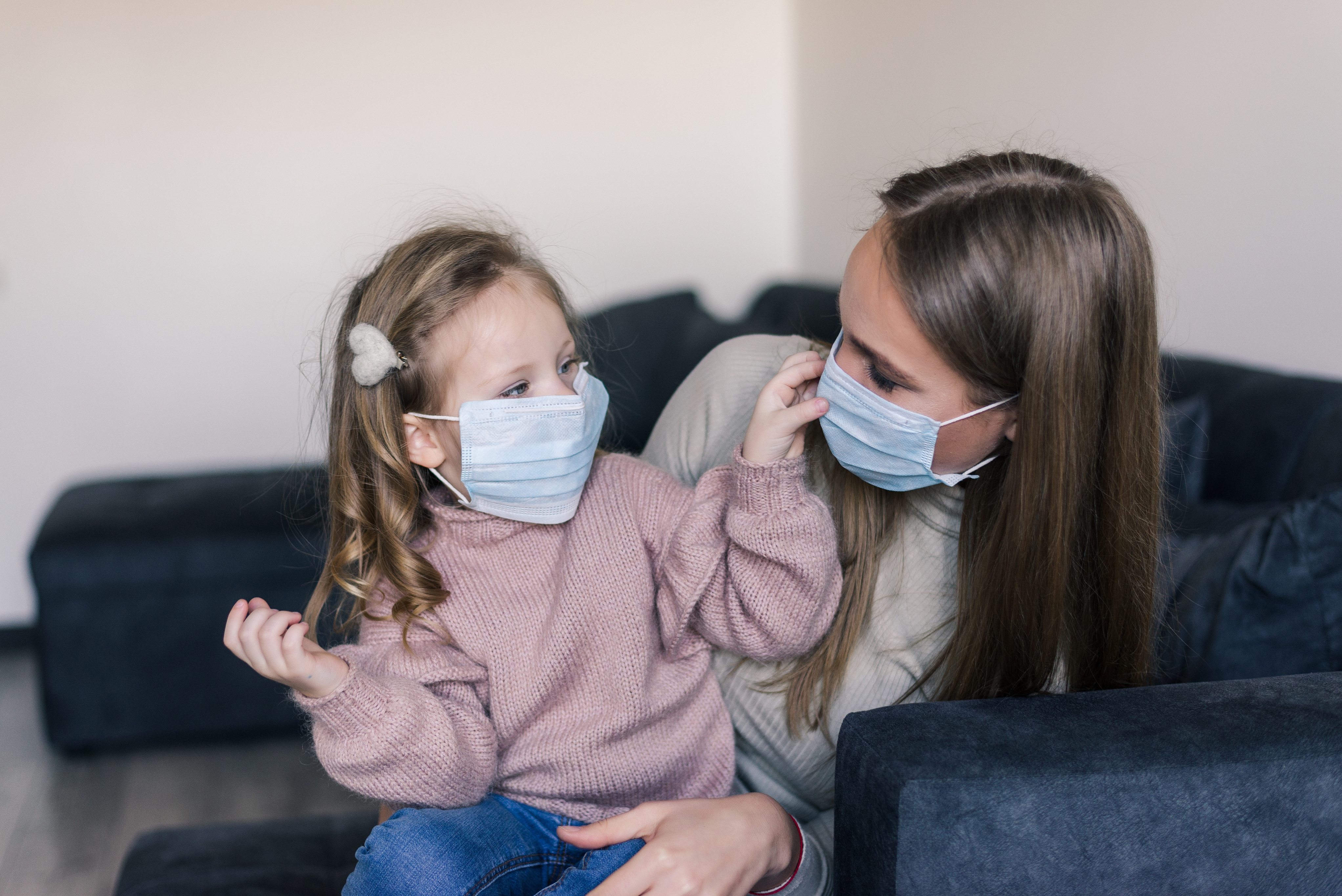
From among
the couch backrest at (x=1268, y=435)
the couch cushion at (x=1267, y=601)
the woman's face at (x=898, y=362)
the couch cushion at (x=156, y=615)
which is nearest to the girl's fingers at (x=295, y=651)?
the woman's face at (x=898, y=362)

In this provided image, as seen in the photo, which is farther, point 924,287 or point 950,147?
point 950,147

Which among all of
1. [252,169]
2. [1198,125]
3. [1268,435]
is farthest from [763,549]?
[252,169]

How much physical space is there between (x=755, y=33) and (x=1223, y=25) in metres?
1.86

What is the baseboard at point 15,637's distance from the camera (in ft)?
9.83

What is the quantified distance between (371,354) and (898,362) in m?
0.56

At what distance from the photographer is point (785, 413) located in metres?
1.04

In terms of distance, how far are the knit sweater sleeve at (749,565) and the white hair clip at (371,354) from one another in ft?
1.15

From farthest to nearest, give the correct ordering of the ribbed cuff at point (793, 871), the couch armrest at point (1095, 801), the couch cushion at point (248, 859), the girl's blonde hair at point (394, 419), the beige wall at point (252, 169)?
the beige wall at point (252, 169) < the couch cushion at point (248, 859) < the girl's blonde hair at point (394, 419) < the ribbed cuff at point (793, 871) < the couch armrest at point (1095, 801)

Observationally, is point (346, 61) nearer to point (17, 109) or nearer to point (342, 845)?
point (17, 109)

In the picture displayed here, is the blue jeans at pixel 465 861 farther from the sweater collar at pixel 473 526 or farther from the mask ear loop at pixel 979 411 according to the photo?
the mask ear loop at pixel 979 411

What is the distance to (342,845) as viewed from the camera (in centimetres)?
140

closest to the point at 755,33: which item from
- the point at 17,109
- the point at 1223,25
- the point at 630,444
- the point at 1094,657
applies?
the point at 630,444

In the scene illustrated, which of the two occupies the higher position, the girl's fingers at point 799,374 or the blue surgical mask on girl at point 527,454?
the girl's fingers at point 799,374

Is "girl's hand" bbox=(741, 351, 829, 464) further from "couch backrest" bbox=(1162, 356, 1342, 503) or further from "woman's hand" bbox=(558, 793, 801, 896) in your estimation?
"couch backrest" bbox=(1162, 356, 1342, 503)
